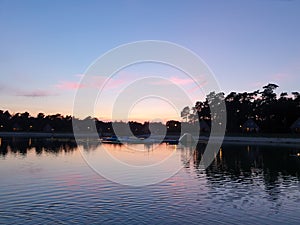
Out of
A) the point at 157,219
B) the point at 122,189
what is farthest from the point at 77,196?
the point at 157,219

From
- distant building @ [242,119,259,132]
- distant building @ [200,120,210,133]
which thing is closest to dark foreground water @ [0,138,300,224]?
distant building @ [242,119,259,132]

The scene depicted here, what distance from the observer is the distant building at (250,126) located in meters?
109

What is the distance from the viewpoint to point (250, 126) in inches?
4331

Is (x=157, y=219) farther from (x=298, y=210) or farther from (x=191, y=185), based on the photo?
(x=191, y=185)

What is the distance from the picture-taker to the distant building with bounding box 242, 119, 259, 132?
109106 mm

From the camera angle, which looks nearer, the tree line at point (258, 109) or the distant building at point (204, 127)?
the tree line at point (258, 109)

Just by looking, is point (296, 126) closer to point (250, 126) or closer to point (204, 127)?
point (250, 126)

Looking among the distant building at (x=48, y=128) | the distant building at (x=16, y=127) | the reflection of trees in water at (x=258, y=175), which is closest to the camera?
the reflection of trees in water at (x=258, y=175)

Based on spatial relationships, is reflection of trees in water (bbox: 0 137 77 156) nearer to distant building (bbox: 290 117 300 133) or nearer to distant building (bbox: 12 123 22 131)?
distant building (bbox: 290 117 300 133)

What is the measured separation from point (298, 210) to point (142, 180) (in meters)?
13.3

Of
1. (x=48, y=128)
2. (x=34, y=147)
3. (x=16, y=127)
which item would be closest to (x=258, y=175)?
(x=34, y=147)

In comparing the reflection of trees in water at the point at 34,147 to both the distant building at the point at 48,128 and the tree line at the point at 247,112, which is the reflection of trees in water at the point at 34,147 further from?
the distant building at the point at 48,128

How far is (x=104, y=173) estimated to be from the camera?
110ft

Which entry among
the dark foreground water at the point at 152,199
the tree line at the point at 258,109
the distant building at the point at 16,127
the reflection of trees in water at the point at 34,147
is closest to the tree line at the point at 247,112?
the tree line at the point at 258,109
